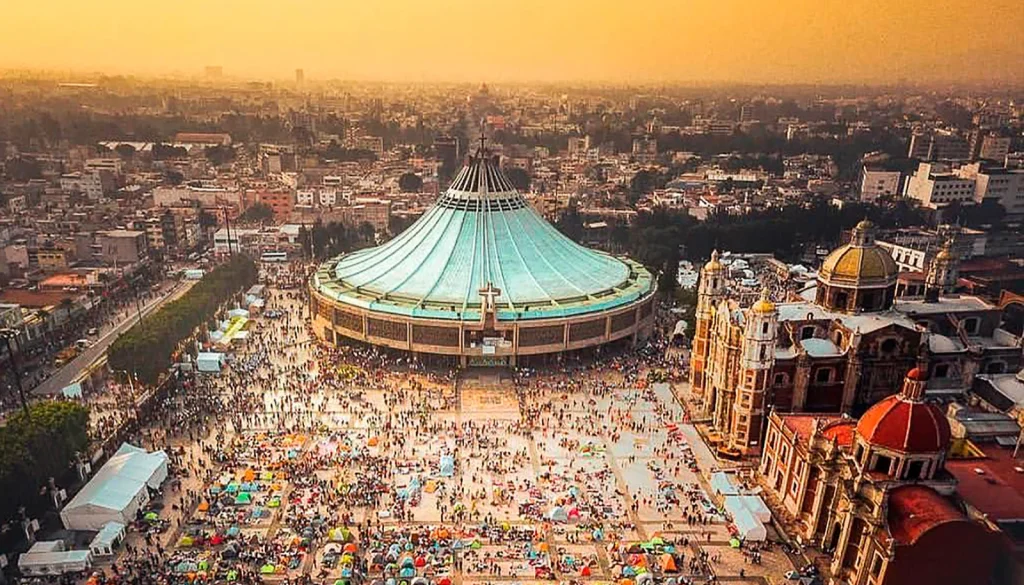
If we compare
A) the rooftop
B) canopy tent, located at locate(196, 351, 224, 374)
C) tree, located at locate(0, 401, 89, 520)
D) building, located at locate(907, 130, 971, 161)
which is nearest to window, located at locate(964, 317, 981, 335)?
the rooftop

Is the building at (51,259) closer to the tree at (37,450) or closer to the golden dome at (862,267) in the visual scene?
the tree at (37,450)

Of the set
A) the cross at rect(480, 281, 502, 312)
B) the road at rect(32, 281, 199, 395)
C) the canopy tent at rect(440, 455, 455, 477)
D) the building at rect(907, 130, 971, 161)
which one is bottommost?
the road at rect(32, 281, 199, 395)

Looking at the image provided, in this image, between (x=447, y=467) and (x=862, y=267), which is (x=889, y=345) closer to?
(x=862, y=267)

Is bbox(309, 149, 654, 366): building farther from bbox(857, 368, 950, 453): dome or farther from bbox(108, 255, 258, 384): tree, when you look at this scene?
bbox(857, 368, 950, 453): dome

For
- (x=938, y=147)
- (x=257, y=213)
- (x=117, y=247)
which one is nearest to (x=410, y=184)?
(x=257, y=213)

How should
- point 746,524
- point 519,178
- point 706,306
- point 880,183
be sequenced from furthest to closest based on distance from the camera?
1. point 519,178
2. point 880,183
3. point 706,306
4. point 746,524

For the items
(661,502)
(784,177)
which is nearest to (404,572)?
(661,502)

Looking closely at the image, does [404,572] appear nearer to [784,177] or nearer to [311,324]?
[311,324]
